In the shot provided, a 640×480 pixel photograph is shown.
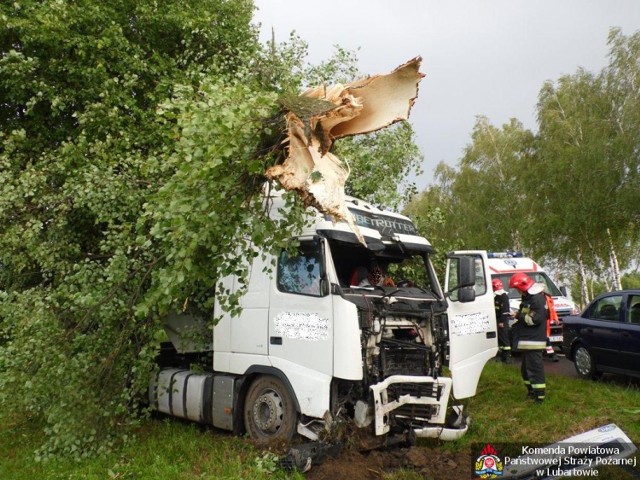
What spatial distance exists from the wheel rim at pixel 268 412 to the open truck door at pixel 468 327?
182cm

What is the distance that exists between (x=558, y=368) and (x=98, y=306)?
28.1ft

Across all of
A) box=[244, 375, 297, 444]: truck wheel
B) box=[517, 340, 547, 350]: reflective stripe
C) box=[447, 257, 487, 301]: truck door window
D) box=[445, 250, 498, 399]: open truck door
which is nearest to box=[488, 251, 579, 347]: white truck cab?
box=[517, 340, 547, 350]: reflective stripe

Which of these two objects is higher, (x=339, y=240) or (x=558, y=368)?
(x=339, y=240)

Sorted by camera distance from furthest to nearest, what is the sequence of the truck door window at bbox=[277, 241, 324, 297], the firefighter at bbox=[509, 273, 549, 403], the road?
the road < the firefighter at bbox=[509, 273, 549, 403] < the truck door window at bbox=[277, 241, 324, 297]

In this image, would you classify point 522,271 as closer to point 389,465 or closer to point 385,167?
point 385,167

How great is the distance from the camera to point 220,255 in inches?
202

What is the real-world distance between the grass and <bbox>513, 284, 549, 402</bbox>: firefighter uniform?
27cm

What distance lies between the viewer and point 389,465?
A: 539 cm

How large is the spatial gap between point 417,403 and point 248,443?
1.80m

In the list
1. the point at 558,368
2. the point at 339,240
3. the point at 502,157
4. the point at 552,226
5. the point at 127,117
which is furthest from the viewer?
the point at 502,157

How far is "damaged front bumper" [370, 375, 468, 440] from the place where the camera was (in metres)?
5.43

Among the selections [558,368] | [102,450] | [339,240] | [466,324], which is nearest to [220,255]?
[339,240]

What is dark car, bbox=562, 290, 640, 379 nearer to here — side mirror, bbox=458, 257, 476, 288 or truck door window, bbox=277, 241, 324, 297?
side mirror, bbox=458, 257, 476, 288

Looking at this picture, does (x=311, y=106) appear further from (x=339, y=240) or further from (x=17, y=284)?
(x=17, y=284)
